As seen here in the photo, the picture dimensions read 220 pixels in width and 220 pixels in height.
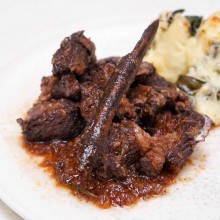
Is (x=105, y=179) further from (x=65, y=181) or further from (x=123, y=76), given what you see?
(x=123, y=76)

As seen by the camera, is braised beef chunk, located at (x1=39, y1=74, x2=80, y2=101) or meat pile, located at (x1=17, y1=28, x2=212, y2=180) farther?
braised beef chunk, located at (x1=39, y1=74, x2=80, y2=101)

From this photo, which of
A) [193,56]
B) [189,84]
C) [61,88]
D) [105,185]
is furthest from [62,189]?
[193,56]

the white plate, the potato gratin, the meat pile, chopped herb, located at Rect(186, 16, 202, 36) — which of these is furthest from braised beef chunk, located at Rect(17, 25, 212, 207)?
chopped herb, located at Rect(186, 16, 202, 36)

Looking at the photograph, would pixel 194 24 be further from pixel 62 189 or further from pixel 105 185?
pixel 62 189

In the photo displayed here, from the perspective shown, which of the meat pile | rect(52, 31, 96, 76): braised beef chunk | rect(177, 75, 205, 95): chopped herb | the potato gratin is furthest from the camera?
rect(177, 75, 205, 95): chopped herb

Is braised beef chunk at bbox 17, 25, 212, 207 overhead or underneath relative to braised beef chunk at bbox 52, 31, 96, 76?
underneath

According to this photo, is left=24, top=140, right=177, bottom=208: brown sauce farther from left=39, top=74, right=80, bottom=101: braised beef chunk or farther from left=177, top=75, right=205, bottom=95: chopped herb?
left=177, top=75, right=205, bottom=95: chopped herb

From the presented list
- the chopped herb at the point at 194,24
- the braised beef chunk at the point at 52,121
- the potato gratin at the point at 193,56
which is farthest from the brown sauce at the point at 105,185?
the chopped herb at the point at 194,24

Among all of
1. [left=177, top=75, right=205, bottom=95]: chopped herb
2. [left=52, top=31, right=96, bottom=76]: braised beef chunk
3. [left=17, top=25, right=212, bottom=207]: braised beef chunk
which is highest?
[left=52, top=31, right=96, bottom=76]: braised beef chunk
